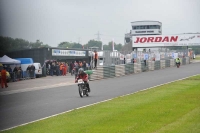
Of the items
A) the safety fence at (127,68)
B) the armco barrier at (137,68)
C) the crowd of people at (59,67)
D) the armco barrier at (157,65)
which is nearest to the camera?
the safety fence at (127,68)

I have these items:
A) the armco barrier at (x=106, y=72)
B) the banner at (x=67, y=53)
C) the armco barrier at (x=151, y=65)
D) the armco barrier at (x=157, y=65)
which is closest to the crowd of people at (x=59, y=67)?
the banner at (x=67, y=53)

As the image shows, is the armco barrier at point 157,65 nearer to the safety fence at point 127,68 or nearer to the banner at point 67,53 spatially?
the safety fence at point 127,68

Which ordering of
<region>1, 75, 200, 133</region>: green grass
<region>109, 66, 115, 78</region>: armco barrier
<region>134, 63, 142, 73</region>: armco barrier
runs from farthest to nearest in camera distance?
<region>134, 63, 142, 73</region>: armco barrier
<region>109, 66, 115, 78</region>: armco barrier
<region>1, 75, 200, 133</region>: green grass

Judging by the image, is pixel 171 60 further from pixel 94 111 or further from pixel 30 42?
pixel 30 42

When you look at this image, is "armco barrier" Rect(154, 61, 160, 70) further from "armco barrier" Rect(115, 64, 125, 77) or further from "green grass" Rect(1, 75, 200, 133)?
"green grass" Rect(1, 75, 200, 133)

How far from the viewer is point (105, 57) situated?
127 feet

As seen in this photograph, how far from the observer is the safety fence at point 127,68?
36.9 m

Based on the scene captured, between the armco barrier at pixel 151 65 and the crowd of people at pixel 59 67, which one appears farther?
the armco barrier at pixel 151 65

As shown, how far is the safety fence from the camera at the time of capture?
36.9 metres

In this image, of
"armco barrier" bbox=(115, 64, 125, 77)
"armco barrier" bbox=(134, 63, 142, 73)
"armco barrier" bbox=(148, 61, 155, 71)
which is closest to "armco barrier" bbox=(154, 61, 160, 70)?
"armco barrier" bbox=(148, 61, 155, 71)

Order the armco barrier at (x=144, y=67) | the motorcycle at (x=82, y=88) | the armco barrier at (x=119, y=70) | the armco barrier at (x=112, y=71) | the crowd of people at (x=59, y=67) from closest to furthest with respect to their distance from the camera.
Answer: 1. the motorcycle at (x=82, y=88)
2. the armco barrier at (x=112, y=71)
3. the armco barrier at (x=119, y=70)
4. the crowd of people at (x=59, y=67)
5. the armco barrier at (x=144, y=67)

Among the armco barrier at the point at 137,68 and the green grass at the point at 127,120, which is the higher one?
the armco barrier at the point at 137,68

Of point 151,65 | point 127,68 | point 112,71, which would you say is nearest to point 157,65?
point 151,65

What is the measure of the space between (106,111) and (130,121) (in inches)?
102
